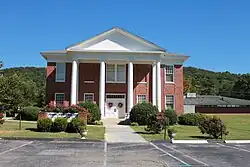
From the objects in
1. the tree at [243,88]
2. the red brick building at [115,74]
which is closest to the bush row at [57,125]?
the red brick building at [115,74]

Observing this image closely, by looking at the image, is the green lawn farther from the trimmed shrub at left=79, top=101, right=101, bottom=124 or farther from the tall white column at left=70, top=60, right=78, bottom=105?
the tall white column at left=70, top=60, right=78, bottom=105

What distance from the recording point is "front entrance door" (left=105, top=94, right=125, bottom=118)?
119ft

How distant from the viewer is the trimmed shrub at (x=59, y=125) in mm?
20797

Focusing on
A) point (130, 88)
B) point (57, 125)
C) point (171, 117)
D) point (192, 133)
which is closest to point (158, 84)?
point (130, 88)

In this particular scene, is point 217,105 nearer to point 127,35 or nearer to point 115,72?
point 115,72

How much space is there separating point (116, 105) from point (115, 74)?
3.60 meters

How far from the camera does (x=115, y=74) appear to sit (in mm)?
36594

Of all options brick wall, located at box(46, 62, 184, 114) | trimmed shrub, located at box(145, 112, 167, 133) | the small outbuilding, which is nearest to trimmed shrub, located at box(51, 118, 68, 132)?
trimmed shrub, located at box(145, 112, 167, 133)

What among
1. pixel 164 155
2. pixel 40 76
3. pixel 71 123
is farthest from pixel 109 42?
pixel 40 76

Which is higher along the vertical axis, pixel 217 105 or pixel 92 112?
pixel 217 105

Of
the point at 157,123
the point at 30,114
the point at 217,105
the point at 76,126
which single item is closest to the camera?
the point at 76,126

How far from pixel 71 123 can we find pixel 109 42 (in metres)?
16.2

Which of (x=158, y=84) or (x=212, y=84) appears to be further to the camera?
(x=212, y=84)

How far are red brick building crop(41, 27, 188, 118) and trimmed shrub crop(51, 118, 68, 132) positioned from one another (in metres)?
12.6
